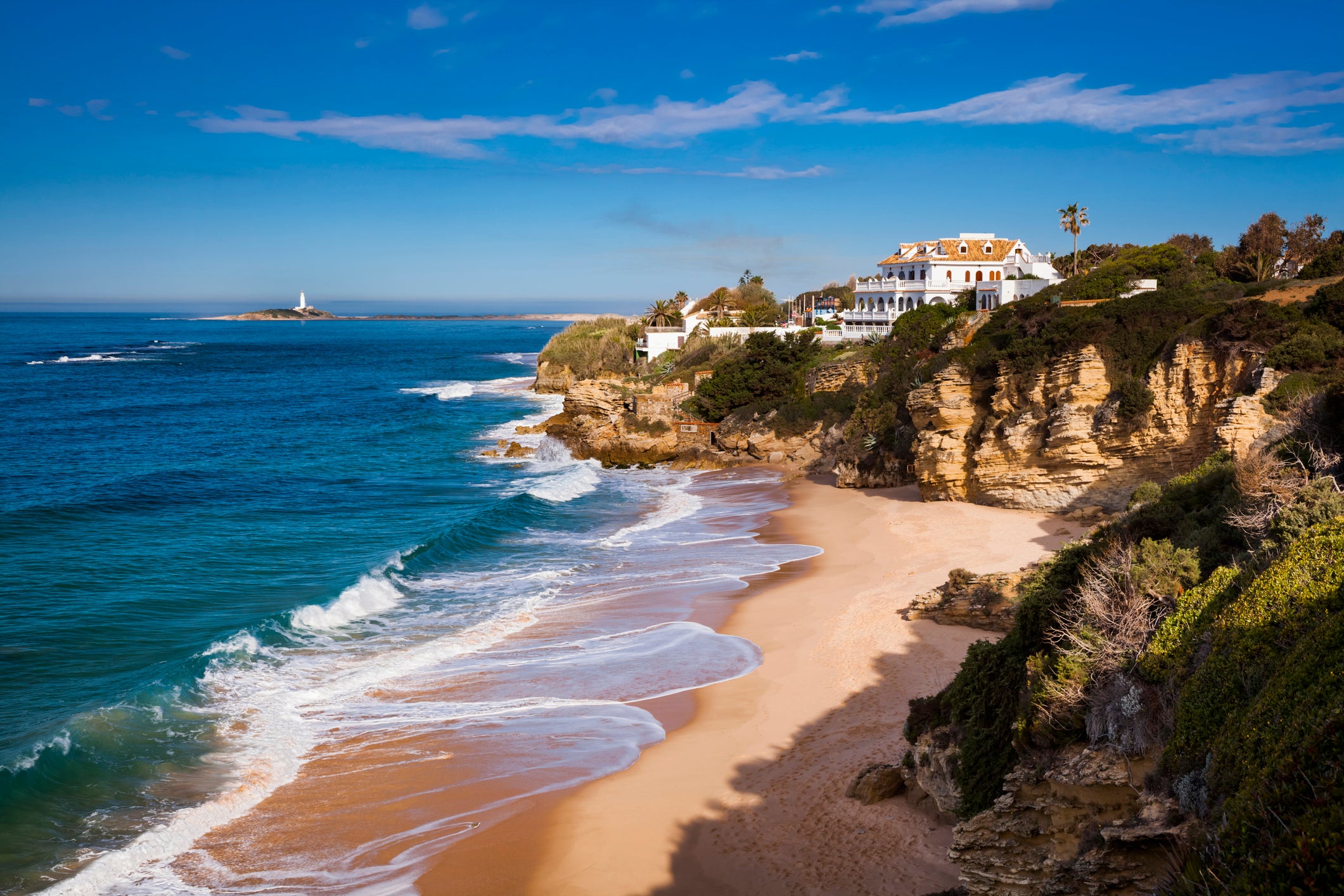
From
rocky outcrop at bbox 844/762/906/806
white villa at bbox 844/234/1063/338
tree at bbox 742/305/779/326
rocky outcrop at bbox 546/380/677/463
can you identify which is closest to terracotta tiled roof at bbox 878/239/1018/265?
white villa at bbox 844/234/1063/338

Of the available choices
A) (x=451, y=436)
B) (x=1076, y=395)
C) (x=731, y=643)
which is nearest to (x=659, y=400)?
(x=451, y=436)

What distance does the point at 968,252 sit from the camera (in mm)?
50594

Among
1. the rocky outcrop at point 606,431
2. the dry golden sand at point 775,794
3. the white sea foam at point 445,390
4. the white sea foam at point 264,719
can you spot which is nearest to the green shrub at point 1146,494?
the dry golden sand at point 775,794

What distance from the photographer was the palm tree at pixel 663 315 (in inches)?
2830

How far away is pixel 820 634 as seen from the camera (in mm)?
17766

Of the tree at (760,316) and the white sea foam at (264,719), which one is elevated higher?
the tree at (760,316)

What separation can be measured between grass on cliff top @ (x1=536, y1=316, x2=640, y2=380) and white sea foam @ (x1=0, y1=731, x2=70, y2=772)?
49914mm

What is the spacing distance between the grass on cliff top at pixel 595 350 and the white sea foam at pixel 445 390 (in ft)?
23.3

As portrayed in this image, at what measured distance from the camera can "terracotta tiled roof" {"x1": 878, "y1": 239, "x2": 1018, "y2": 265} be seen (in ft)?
163

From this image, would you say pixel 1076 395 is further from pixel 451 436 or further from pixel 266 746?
pixel 451 436

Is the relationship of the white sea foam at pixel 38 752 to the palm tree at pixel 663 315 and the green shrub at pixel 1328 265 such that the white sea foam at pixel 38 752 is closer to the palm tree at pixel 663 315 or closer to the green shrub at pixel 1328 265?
the green shrub at pixel 1328 265

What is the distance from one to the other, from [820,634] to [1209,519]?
25.6ft

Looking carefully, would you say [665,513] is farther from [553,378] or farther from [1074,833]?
[553,378]

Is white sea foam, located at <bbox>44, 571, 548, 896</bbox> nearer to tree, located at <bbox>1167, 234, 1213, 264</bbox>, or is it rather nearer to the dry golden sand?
the dry golden sand
